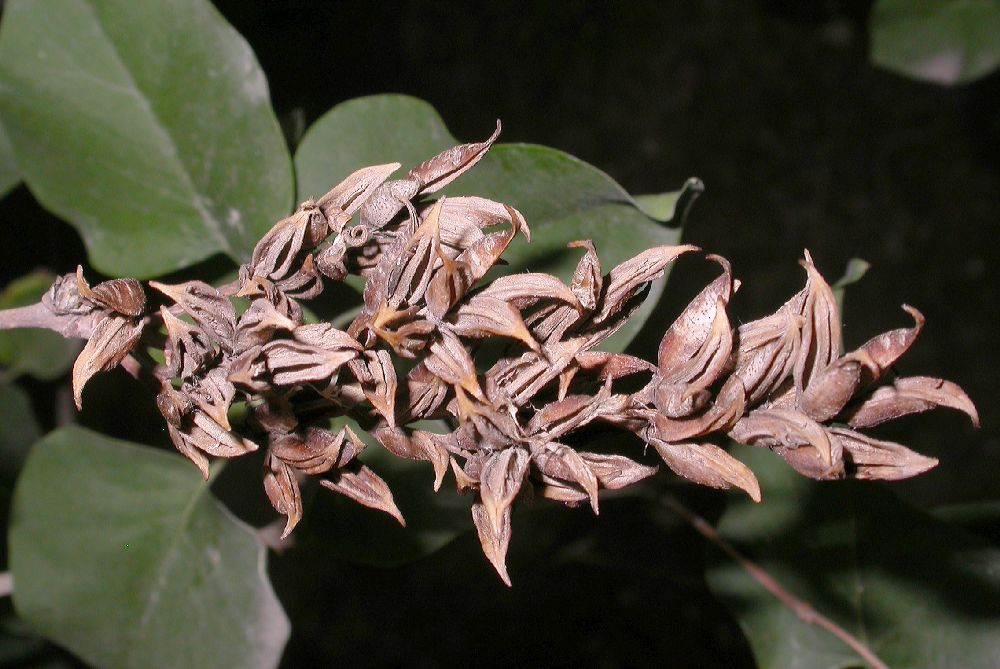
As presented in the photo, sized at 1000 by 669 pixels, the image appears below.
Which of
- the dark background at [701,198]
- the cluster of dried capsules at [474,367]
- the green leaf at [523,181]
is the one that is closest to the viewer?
the cluster of dried capsules at [474,367]

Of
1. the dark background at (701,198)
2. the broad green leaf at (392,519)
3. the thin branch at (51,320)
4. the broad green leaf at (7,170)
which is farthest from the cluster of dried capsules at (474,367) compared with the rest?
the dark background at (701,198)

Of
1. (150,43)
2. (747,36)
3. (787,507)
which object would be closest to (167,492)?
(150,43)

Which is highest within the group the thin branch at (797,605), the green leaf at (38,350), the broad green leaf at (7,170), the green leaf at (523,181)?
the green leaf at (523,181)

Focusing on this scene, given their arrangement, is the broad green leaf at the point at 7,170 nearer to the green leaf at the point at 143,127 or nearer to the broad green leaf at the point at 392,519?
the green leaf at the point at 143,127

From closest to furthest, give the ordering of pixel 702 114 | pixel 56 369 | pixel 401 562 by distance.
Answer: pixel 401 562, pixel 56 369, pixel 702 114

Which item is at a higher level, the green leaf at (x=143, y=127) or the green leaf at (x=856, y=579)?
the green leaf at (x=143, y=127)

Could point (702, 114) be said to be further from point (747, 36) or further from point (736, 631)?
point (736, 631)
